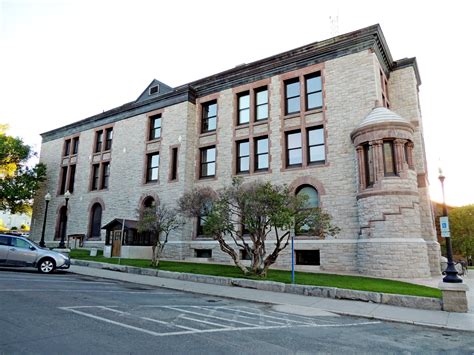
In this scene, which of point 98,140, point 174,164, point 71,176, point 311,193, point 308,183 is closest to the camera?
point 308,183

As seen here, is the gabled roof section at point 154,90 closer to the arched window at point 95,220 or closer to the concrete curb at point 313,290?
the arched window at point 95,220

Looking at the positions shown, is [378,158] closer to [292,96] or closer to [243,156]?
[292,96]

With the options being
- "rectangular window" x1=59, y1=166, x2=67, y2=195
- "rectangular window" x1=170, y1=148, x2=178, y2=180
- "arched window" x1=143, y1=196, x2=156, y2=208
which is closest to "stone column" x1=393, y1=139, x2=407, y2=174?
"rectangular window" x1=170, y1=148, x2=178, y2=180

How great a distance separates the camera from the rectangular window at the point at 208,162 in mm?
24266

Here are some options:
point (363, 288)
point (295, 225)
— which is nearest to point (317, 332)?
point (363, 288)

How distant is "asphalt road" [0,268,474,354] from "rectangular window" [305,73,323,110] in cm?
1475

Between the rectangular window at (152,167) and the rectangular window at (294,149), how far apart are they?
1093cm

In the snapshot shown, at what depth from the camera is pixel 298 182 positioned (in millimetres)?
19719

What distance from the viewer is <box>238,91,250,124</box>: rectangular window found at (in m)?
23.5

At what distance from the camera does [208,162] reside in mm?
24531

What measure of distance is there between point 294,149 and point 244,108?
5.35 metres

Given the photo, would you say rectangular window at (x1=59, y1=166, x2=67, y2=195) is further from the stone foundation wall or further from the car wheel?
the stone foundation wall

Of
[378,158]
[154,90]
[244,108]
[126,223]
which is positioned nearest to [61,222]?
[126,223]

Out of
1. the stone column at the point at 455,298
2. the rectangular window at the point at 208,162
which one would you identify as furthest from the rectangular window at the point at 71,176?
the stone column at the point at 455,298
